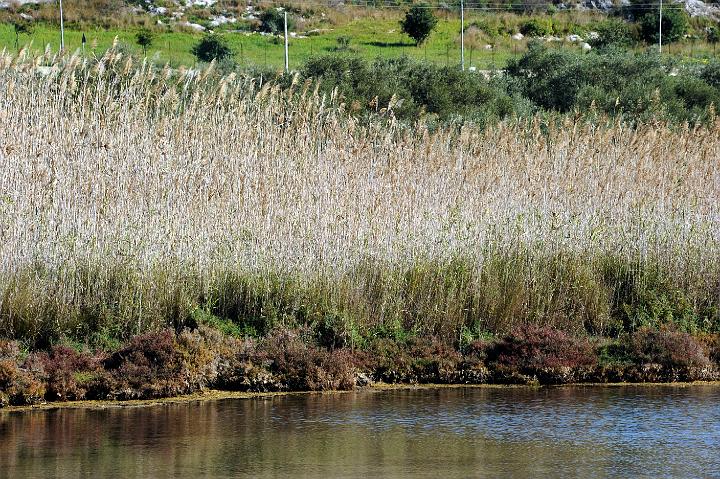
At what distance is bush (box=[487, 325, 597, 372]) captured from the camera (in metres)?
9.94

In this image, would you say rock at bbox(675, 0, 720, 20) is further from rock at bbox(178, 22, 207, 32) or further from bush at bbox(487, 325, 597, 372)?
bush at bbox(487, 325, 597, 372)

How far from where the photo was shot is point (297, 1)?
83.8 m

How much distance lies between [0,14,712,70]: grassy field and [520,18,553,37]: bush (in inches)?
126

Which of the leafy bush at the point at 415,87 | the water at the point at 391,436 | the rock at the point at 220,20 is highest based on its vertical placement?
the rock at the point at 220,20

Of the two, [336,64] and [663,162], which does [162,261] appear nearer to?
[663,162]

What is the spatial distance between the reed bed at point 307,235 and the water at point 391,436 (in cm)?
144

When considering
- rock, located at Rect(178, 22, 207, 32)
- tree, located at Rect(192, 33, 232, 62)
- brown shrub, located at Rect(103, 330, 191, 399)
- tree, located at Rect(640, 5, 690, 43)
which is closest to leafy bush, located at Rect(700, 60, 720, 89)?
tree, located at Rect(192, 33, 232, 62)

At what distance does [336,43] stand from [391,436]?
2263 inches

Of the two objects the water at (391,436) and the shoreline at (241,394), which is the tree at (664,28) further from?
the water at (391,436)

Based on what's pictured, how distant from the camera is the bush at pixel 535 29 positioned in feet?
241

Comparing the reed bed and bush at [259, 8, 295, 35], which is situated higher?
bush at [259, 8, 295, 35]

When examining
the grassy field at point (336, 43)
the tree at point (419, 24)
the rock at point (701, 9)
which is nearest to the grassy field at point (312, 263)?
the grassy field at point (336, 43)

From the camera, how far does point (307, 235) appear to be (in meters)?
10.8

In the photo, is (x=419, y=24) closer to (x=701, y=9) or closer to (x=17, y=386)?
(x=701, y=9)
